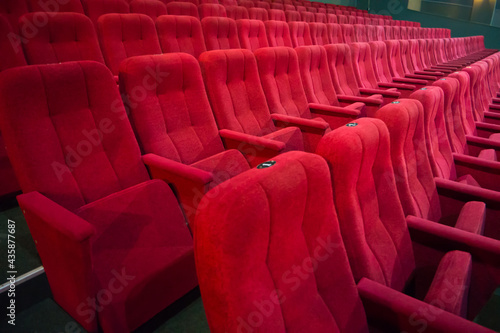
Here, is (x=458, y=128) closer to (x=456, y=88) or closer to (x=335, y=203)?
(x=456, y=88)

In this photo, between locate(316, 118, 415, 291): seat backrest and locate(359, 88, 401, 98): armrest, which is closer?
locate(316, 118, 415, 291): seat backrest

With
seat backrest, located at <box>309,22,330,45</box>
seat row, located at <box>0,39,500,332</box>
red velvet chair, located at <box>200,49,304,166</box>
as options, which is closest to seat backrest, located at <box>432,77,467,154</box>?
seat row, located at <box>0,39,500,332</box>

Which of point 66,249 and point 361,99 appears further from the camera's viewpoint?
point 361,99

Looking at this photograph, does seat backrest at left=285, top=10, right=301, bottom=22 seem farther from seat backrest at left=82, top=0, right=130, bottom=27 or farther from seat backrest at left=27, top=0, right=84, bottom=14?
seat backrest at left=27, top=0, right=84, bottom=14

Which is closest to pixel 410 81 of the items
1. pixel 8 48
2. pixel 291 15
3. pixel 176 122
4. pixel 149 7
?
pixel 291 15

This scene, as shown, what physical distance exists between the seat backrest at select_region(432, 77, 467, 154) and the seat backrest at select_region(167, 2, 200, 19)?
91 cm

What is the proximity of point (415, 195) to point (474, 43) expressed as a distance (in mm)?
3705

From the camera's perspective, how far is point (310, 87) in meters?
1.02

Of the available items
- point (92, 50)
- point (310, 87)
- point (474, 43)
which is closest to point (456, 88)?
point (310, 87)

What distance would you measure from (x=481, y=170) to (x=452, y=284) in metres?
0.44

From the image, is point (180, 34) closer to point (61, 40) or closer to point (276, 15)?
point (61, 40)

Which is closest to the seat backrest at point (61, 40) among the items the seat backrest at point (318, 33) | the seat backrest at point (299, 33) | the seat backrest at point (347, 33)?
the seat backrest at point (299, 33)

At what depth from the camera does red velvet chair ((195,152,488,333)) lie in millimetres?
213

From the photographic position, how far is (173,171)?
52 cm
